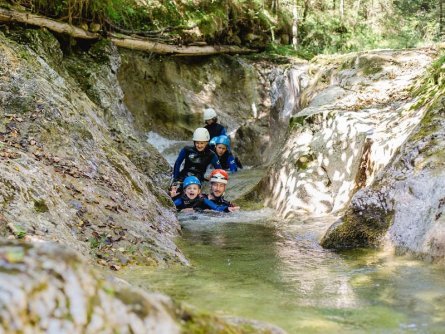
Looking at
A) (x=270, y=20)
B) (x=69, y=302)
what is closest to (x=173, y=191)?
(x=69, y=302)

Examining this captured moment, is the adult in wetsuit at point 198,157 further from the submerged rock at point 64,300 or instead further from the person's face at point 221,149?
the submerged rock at point 64,300

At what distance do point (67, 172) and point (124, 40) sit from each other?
24.6 ft

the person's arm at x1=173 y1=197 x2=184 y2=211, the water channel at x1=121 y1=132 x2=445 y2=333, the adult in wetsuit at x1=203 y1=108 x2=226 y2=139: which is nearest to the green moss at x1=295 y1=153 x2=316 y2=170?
the person's arm at x1=173 y1=197 x2=184 y2=211

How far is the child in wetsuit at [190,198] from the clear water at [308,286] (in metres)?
3.02

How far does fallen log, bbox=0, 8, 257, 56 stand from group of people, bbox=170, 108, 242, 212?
2.85 m

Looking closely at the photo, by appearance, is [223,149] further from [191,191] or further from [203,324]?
[203,324]

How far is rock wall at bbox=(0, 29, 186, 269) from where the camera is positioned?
3939mm

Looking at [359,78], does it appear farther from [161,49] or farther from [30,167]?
[30,167]

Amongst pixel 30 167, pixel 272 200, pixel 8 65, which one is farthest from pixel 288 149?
pixel 30 167

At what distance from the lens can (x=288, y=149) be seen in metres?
8.96

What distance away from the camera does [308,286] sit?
3.54 metres

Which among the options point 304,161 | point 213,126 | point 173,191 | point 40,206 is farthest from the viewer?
point 213,126

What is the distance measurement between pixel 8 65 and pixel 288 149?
4.64 metres

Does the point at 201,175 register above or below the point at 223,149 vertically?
below
